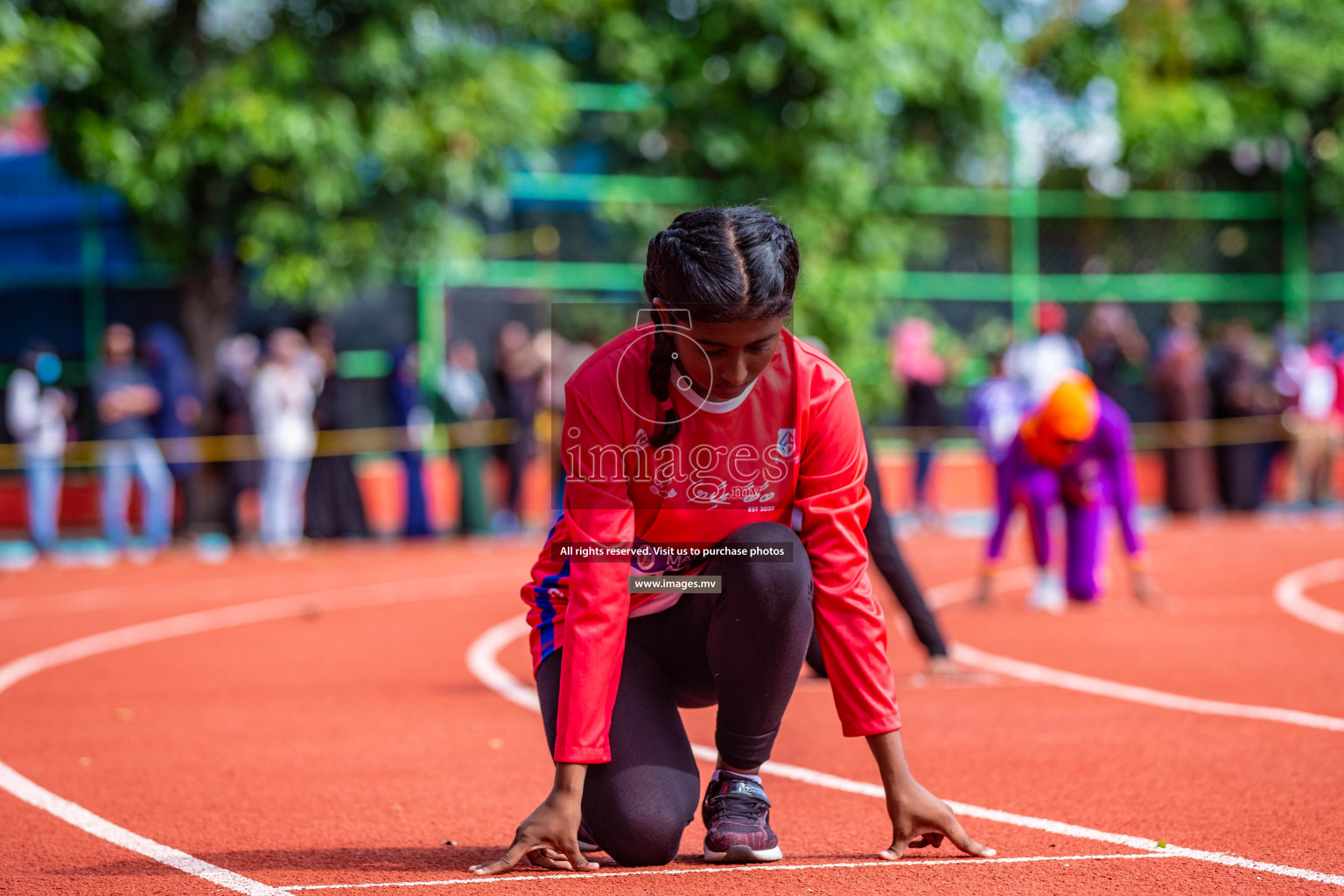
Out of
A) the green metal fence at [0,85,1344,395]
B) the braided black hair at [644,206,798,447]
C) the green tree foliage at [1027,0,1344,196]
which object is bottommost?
the braided black hair at [644,206,798,447]

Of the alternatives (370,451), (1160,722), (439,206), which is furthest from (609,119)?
(1160,722)

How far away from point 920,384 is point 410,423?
18.5 feet

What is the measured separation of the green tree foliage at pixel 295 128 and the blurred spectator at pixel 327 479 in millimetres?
571

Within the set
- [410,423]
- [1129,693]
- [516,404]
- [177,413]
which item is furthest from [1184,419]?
[1129,693]

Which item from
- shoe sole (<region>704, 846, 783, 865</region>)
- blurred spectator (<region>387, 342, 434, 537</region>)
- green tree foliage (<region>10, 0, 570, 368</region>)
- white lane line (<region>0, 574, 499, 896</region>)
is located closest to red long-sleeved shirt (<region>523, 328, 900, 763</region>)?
shoe sole (<region>704, 846, 783, 865</region>)

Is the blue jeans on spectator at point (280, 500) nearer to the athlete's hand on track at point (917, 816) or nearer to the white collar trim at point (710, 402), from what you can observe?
the white collar trim at point (710, 402)

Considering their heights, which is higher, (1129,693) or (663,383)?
(663,383)

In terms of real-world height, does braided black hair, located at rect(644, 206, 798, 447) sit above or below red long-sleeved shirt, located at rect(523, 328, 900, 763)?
above

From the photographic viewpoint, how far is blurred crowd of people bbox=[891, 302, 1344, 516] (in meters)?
18.1

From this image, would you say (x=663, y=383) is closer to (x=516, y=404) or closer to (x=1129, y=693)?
(x=1129, y=693)

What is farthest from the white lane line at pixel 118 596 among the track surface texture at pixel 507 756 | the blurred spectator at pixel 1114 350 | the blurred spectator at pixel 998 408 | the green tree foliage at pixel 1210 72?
the green tree foliage at pixel 1210 72

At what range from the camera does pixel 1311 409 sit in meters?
18.3

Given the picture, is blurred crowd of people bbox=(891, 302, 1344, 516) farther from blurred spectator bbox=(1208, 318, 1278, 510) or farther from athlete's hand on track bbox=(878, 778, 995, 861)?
athlete's hand on track bbox=(878, 778, 995, 861)

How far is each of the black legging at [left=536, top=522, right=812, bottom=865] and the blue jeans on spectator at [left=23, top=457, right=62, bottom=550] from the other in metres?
11.8
